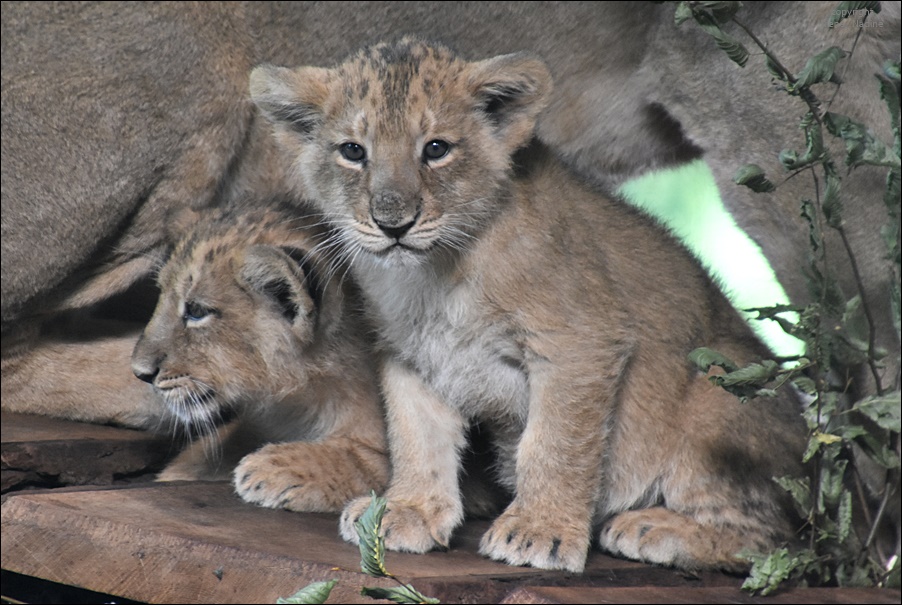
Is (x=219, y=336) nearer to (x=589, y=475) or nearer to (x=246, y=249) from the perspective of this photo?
(x=246, y=249)

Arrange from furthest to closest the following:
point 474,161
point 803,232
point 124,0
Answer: point 124,0 → point 803,232 → point 474,161

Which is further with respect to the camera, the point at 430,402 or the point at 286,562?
the point at 430,402

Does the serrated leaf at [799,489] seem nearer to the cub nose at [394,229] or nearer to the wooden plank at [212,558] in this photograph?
the wooden plank at [212,558]

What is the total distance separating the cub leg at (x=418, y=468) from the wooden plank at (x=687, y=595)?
76cm

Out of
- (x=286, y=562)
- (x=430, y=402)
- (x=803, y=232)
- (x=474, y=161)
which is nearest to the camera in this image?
(x=286, y=562)

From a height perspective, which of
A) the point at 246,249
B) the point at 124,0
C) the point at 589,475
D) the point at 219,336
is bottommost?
the point at 589,475

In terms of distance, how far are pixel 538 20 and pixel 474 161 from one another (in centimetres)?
181

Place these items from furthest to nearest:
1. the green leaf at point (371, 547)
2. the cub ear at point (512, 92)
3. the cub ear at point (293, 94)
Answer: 1. the cub ear at point (293, 94)
2. the cub ear at point (512, 92)
3. the green leaf at point (371, 547)

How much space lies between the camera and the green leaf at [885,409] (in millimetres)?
2957

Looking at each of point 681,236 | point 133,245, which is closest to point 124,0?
point 133,245

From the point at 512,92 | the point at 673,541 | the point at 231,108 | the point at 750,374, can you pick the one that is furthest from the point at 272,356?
the point at 750,374

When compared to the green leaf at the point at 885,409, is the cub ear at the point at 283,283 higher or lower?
higher

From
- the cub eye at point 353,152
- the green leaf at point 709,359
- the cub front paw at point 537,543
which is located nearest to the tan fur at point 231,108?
the cub eye at point 353,152

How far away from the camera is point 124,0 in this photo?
4980 millimetres
